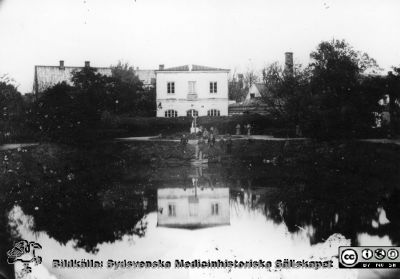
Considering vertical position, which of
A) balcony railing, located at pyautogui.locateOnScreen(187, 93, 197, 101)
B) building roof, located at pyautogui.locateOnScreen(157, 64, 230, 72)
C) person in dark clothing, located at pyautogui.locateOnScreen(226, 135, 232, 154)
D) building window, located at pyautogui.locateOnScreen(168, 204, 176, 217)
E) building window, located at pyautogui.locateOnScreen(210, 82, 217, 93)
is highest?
building roof, located at pyautogui.locateOnScreen(157, 64, 230, 72)

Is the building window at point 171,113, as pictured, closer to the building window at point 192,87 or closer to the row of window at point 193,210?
the building window at point 192,87

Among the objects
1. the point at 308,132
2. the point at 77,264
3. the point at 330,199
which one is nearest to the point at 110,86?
the point at 77,264

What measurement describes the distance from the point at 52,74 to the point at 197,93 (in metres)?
1.68

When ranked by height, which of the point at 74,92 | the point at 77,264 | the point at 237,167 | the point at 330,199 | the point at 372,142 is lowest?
the point at 77,264

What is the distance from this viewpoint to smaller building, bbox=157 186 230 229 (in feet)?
13.0

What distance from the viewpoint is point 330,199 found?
4.05 metres

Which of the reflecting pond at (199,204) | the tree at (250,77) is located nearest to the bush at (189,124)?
the reflecting pond at (199,204)

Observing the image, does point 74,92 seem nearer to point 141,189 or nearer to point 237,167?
point 141,189

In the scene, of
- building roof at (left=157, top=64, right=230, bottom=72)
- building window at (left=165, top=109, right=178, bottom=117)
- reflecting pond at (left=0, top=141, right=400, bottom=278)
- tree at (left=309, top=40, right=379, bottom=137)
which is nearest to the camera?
reflecting pond at (left=0, top=141, right=400, bottom=278)

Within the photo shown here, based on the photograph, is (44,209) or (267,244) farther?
(44,209)

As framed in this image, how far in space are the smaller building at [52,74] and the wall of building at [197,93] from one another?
2.14ft

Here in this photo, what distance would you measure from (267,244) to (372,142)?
1595 millimetres

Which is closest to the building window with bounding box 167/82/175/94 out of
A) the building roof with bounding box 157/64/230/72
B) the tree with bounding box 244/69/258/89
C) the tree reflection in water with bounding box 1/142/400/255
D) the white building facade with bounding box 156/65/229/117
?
the white building facade with bounding box 156/65/229/117

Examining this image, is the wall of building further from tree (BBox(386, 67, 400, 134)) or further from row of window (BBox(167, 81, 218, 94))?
tree (BBox(386, 67, 400, 134))
